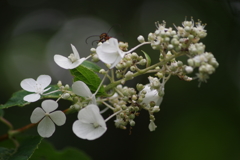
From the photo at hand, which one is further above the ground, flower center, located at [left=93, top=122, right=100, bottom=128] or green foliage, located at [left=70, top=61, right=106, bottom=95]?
green foliage, located at [left=70, top=61, right=106, bottom=95]

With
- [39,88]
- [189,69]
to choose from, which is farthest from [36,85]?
[189,69]

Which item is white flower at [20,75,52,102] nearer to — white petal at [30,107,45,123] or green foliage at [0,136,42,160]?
white petal at [30,107,45,123]

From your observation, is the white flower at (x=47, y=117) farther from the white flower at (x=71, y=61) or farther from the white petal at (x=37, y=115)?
the white flower at (x=71, y=61)

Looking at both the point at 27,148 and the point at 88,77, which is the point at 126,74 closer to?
the point at 88,77

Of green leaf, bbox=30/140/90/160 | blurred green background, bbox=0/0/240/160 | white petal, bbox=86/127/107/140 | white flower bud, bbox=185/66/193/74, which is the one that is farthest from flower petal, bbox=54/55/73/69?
blurred green background, bbox=0/0/240/160

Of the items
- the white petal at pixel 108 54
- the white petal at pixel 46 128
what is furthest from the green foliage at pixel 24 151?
the white petal at pixel 108 54

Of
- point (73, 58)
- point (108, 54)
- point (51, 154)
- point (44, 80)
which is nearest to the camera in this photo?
point (108, 54)
